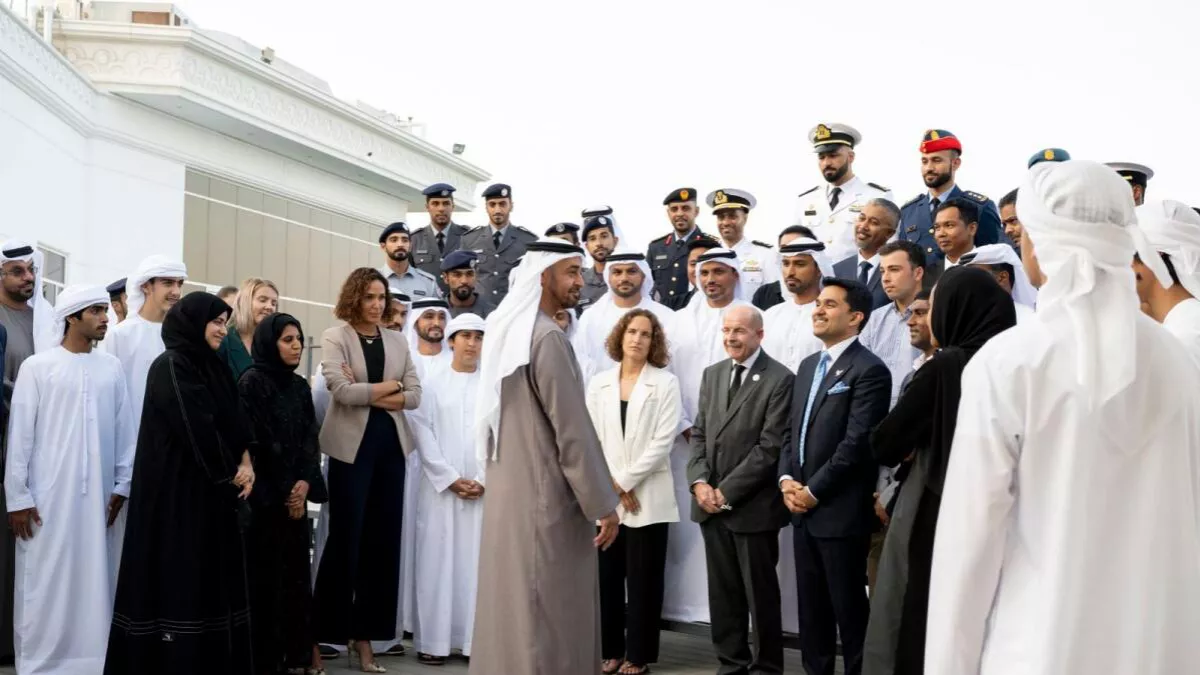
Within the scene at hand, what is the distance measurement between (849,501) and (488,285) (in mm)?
4424

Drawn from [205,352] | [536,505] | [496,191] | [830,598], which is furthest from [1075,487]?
[496,191]

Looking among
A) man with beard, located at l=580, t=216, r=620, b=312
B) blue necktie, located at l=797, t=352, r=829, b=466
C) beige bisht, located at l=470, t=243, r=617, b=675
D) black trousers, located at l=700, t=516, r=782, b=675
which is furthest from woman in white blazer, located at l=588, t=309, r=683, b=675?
man with beard, located at l=580, t=216, r=620, b=312

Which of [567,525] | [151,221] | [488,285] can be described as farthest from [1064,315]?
[151,221]

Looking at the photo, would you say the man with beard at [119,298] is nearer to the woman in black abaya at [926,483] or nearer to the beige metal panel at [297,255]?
the woman in black abaya at [926,483]

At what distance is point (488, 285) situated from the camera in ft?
31.4

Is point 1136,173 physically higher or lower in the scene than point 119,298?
higher

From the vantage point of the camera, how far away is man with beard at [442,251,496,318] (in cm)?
852

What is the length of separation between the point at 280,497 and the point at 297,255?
19810 mm

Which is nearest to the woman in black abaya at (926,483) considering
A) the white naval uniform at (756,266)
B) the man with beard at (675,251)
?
the white naval uniform at (756,266)

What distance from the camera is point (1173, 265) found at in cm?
388

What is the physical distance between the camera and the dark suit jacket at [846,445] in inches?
230

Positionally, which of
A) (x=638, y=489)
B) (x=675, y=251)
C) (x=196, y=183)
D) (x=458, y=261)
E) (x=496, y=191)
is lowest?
(x=638, y=489)

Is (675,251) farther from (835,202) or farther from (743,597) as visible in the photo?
(743,597)

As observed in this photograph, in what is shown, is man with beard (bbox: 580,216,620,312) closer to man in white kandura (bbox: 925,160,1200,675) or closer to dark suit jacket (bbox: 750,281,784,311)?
dark suit jacket (bbox: 750,281,784,311)
